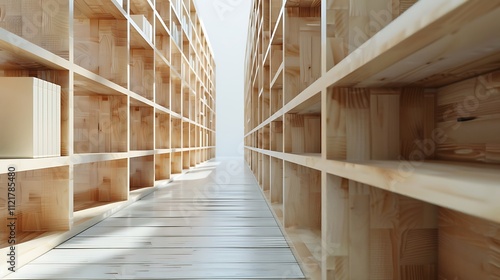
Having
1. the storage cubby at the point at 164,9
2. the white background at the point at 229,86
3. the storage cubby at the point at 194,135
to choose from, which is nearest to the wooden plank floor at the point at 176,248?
the storage cubby at the point at 164,9

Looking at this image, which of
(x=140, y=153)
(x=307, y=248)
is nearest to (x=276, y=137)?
(x=307, y=248)

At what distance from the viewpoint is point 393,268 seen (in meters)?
0.71

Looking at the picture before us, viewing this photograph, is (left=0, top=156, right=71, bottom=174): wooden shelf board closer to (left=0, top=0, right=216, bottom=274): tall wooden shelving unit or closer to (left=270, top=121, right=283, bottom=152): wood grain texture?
(left=0, top=0, right=216, bottom=274): tall wooden shelving unit

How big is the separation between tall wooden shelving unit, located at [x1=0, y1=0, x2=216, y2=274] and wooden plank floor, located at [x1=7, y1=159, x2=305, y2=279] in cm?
11

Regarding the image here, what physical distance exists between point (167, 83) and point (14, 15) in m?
1.78

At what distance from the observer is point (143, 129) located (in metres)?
2.40

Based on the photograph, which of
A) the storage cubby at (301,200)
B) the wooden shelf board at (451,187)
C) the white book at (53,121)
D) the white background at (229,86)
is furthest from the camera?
the white background at (229,86)

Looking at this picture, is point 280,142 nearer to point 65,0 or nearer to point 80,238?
point 80,238

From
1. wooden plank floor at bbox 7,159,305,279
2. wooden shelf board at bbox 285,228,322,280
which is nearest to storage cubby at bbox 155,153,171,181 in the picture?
wooden plank floor at bbox 7,159,305,279

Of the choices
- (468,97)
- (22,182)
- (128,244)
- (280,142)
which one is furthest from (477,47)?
(22,182)

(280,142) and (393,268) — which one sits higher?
(280,142)

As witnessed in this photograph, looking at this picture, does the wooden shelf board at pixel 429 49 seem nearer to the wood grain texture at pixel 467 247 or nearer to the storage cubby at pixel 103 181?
the wood grain texture at pixel 467 247

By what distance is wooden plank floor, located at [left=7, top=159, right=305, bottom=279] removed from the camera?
0.91 metres

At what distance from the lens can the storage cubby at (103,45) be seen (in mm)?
1808
